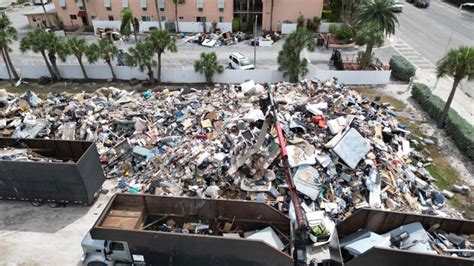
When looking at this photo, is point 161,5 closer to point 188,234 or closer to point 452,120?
point 452,120

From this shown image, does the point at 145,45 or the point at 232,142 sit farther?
the point at 145,45

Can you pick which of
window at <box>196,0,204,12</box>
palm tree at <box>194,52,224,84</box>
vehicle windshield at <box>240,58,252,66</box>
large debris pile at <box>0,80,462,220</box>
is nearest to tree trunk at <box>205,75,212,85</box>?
palm tree at <box>194,52,224,84</box>

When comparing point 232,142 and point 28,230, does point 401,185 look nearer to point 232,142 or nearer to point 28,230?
point 232,142

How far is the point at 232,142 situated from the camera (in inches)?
705

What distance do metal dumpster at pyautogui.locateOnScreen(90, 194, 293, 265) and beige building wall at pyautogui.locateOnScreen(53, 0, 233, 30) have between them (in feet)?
97.8

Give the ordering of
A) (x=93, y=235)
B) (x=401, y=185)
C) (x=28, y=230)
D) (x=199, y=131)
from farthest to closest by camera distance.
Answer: (x=199, y=131), (x=401, y=185), (x=28, y=230), (x=93, y=235)

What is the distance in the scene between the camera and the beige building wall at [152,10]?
124 ft

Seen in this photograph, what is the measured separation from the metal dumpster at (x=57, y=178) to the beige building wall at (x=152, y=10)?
26.2 meters

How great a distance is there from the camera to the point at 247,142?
1733cm

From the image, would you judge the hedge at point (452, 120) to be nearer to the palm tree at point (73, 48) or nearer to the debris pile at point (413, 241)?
the debris pile at point (413, 241)

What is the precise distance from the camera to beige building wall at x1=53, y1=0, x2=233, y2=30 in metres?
37.9

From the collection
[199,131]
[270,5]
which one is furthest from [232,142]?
[270,5]

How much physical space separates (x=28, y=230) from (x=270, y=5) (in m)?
31.6

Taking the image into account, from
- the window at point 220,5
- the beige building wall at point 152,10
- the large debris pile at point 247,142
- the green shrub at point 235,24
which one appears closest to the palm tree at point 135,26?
the beige building wall at point 152,10
